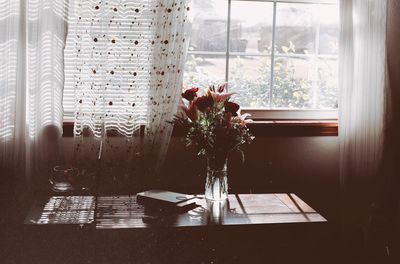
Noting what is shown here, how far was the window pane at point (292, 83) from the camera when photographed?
3254 millimetres

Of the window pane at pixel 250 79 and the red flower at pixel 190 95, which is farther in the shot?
the window pane at pixel 250 79

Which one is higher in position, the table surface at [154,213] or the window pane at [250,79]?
the window pane at [250,79]

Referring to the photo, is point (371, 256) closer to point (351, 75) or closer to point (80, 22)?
point (351, 75)

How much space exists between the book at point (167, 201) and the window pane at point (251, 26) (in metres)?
→ 1.12

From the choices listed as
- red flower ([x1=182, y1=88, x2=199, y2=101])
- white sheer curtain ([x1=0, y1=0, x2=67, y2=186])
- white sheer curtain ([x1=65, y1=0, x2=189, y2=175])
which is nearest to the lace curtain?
white sheer curtain ([x1=65, y1=0, x2=189, y2=175])

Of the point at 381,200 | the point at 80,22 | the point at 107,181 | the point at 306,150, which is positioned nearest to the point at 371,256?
the point at 381,200

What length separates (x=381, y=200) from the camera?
10.1ft

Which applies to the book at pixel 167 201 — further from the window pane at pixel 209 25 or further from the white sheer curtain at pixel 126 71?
the window pane at pixel 209 25

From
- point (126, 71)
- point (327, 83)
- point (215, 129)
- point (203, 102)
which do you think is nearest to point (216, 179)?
point (215, 129)

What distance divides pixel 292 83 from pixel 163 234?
1.51 m

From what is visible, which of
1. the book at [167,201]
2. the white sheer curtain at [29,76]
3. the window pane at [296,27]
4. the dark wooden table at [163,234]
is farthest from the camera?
the window pane at [296,27]

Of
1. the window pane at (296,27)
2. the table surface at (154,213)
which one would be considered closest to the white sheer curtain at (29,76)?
the table surface at (154,213)

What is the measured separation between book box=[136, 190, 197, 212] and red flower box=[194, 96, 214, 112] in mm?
398

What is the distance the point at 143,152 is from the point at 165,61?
0.49 meters
